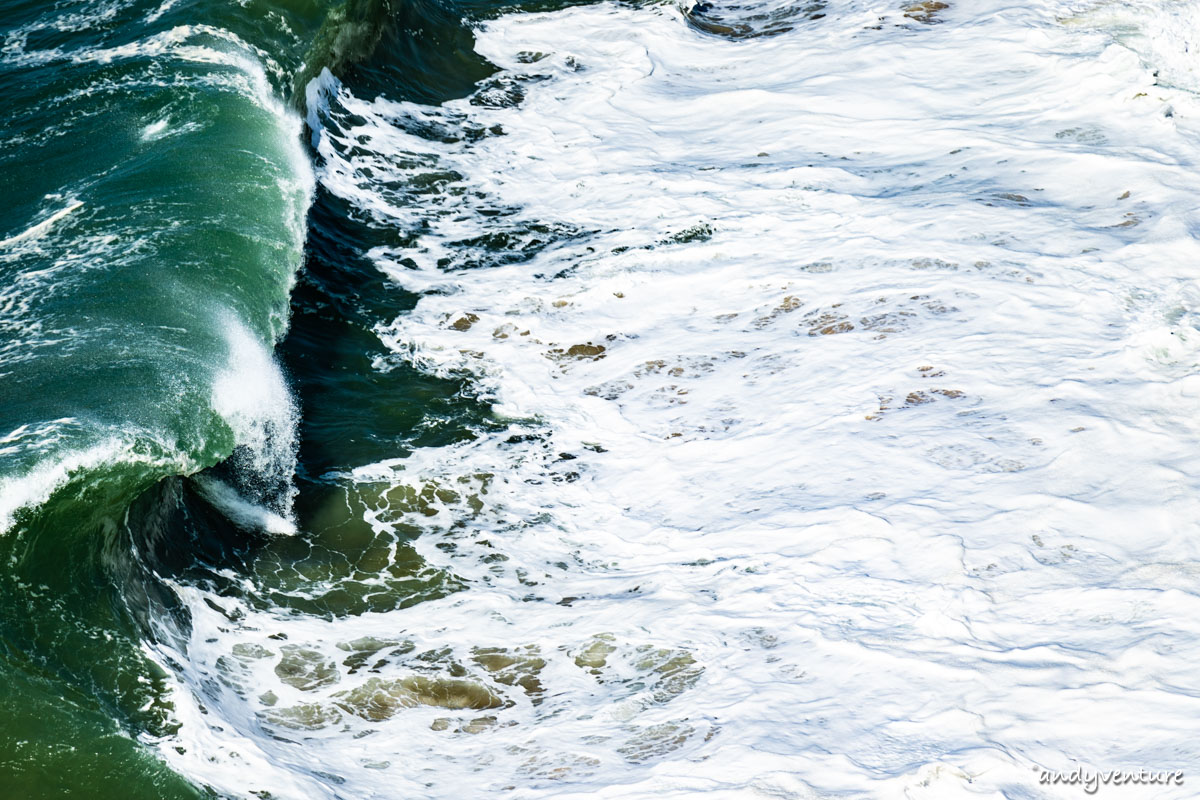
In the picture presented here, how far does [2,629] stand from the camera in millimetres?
4828

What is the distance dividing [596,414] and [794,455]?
147 cm

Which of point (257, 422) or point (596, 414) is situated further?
point (596, 414)

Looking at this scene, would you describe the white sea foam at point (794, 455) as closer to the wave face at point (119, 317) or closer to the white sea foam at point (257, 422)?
the wave face at point (119, 317)

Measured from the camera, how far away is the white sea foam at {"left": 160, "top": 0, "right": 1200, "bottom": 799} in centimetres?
471

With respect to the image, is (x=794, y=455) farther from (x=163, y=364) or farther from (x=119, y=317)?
(x=119, y=317)

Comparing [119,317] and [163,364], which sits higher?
[119,317]

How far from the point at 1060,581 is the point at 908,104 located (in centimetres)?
619

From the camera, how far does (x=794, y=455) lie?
6.62 meters

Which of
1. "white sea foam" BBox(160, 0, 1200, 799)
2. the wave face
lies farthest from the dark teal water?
"white sea foam" BBox(160, 0, 1200, 799)

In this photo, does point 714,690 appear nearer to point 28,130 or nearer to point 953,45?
point 28,130

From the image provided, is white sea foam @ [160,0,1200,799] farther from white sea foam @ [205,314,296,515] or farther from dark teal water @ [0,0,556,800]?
white sea foam @ [205,314,296,515]

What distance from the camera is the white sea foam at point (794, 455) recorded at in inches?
185

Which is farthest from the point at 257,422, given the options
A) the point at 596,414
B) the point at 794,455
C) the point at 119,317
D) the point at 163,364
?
the point at 794,455

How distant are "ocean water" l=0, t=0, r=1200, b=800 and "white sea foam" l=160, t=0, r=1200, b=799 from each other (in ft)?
0.09
